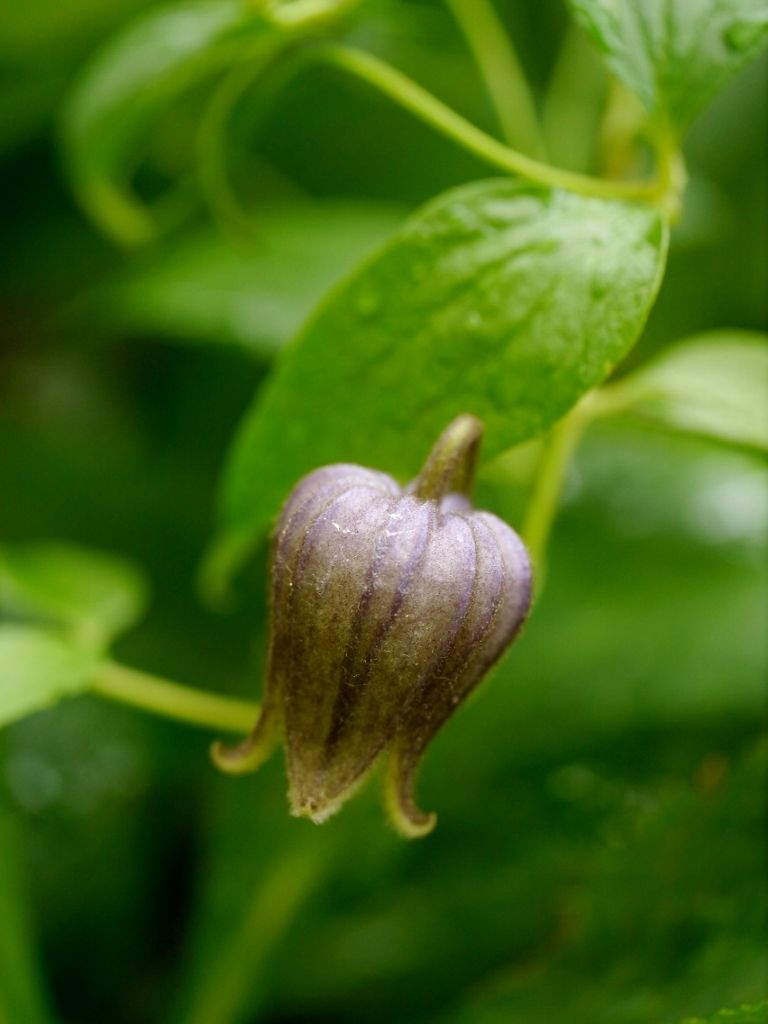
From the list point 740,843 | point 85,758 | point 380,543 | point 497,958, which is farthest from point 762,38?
point 85,758

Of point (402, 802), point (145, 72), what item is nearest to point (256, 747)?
point (402, 802)

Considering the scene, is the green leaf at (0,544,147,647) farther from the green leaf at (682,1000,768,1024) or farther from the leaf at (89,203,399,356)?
the green leaf at (682,1000,768,1024)

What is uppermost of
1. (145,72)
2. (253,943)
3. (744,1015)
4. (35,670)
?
(145,72)

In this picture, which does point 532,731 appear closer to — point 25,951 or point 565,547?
point 565,547

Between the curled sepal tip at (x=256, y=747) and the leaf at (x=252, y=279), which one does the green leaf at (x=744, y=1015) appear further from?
the leaf at (x=252, y=279)

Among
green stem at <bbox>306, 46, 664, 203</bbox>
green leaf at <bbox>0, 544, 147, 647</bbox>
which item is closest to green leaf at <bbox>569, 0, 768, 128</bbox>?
green stem at <bbox>306, 46, 664, 203</bbox>

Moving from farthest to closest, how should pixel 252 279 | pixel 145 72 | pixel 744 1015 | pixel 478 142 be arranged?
1. pixel 252 279
2. pixel 145 72
3. pixel 478 142
4. pixel 744 1015

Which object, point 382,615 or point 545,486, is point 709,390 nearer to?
point 545,486
